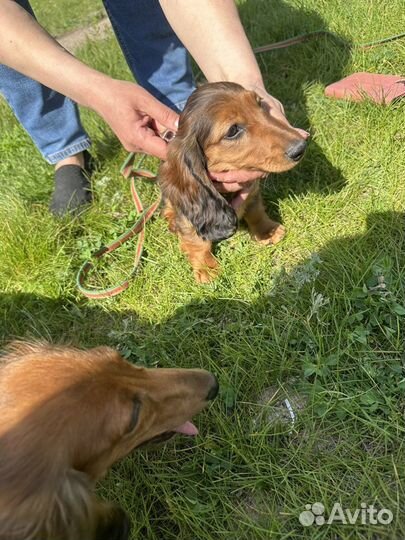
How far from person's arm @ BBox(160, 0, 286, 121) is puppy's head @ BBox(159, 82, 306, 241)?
0.70ft

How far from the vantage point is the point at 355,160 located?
2.80m

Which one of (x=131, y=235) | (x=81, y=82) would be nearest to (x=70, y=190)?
(x=131, y=235)

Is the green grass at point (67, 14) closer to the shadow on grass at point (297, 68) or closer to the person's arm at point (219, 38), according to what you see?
the shadow on grass at point (297, 68)

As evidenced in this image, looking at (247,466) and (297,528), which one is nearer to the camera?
(297,528)

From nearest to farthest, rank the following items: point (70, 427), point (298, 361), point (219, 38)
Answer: point (70, 427) < point (298, 361) < point (219, 38)

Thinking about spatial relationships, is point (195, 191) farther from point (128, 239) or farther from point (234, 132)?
point (128, 239)

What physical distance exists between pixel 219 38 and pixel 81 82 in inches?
28.2

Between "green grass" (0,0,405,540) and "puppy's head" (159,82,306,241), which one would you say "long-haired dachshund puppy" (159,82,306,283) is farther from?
"green grass" (0,0,405,540)

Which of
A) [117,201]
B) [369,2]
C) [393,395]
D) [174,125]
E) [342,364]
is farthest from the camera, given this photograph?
[369,2]

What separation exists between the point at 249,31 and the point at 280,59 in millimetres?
611

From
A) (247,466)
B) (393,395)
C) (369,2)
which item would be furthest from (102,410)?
(369,2)

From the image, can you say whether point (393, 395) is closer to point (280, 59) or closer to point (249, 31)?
point (280, 59)

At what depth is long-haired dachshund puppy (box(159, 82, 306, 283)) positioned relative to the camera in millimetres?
2197

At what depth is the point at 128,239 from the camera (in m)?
2.95
